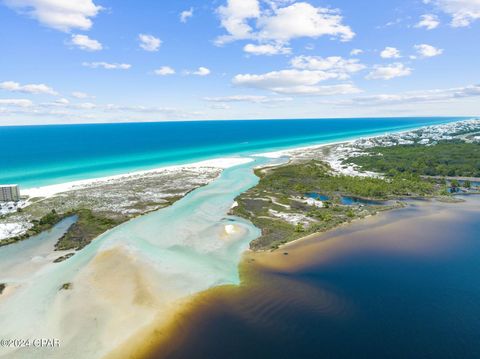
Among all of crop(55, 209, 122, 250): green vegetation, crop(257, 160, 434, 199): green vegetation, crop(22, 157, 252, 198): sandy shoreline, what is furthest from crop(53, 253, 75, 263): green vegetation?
crop(257, 160, 434, 199): green vegetation

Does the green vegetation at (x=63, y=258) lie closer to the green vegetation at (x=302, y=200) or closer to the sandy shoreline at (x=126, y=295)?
the sandy shoreline at (x=126, y=295)

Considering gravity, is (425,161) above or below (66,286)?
above

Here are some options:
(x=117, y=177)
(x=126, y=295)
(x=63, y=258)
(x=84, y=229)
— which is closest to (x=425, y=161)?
(x=117, y=177)

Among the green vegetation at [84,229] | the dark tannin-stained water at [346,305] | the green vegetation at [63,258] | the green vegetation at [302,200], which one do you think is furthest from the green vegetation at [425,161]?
the green vegetation at [63,258]

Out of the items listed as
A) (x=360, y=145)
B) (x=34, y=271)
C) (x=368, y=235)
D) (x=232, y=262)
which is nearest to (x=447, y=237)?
(x=368, y=235)

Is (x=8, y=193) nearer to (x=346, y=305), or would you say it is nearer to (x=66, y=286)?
(x=66, y=286)

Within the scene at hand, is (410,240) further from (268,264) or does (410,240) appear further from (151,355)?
(151,355)

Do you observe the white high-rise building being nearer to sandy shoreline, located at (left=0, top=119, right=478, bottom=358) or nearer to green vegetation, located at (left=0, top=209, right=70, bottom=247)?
green vegetation, located at (left=0, top=209, right=70, bottom=247)
